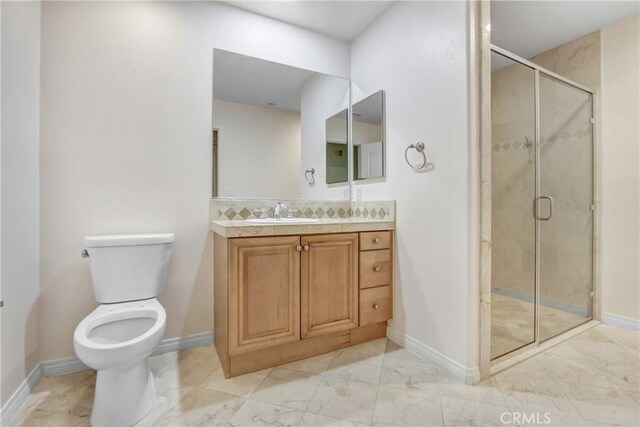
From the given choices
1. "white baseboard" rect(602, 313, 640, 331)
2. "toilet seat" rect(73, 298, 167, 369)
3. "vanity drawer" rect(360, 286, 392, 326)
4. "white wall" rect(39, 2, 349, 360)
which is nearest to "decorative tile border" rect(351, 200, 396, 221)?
"vanity drawer" rect(360, 286, 392, 326)

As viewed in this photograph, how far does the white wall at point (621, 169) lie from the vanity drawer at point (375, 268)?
191 cm

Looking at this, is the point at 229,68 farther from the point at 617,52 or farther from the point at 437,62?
the point at 617,52

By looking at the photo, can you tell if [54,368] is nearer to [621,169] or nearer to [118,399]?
[118,399]

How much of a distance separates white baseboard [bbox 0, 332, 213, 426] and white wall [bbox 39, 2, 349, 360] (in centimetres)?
5

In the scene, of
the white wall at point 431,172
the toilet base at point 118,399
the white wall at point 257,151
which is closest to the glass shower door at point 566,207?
the white wall at point 431,172

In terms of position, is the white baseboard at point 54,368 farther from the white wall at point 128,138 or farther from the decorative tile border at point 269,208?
the decorative tile border at point 269,208

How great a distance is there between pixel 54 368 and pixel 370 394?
1781 mm

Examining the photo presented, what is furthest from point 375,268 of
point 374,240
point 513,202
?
point 513,202

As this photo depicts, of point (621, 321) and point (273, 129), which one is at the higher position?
point (273, 129)

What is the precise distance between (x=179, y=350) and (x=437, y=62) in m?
2.47

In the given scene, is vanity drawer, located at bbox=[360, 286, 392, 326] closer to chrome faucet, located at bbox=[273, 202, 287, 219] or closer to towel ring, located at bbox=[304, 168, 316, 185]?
chrome faucet, located at bbox=[273, 202, 287, 219]

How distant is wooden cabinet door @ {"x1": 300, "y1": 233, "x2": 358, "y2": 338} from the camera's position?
1739 mm

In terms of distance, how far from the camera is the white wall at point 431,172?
1580 millimetres

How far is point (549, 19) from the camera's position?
2.21 m
